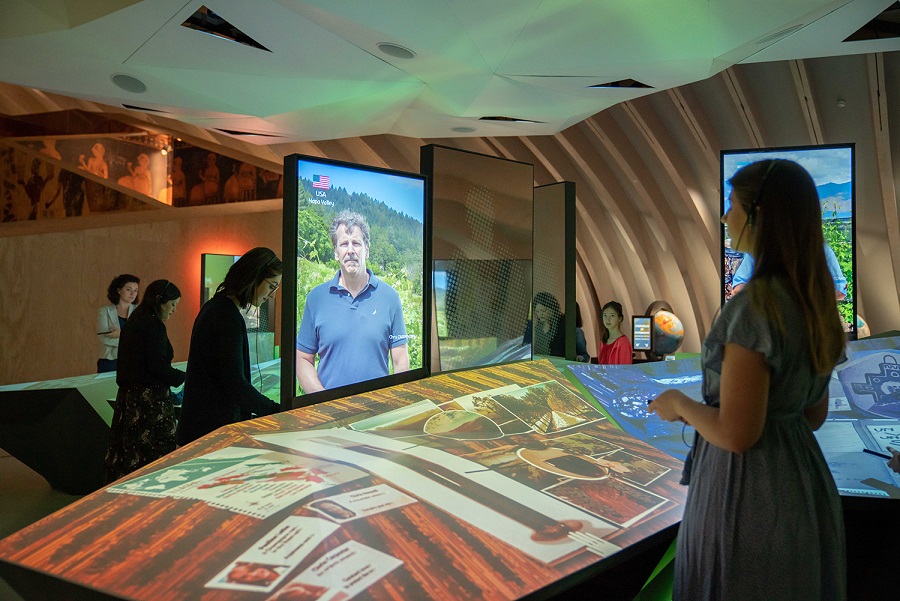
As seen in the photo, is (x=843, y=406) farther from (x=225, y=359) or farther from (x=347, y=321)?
(x=225, y=359)

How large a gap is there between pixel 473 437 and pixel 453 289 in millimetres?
1362

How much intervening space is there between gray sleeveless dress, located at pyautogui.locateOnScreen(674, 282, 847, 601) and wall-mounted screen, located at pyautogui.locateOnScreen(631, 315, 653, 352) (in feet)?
22.7

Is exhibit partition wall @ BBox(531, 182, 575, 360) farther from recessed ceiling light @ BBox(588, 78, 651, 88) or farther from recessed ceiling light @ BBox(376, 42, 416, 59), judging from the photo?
recessed ceiling light @ BBox(588, 78, 651, 88)

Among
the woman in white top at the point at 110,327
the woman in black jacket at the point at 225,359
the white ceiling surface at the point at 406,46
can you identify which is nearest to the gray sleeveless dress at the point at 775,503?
the woman in black jacket at the point at 225,359

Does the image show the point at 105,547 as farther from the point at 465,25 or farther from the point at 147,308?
the point at 465,25

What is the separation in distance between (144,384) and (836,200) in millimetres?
4832

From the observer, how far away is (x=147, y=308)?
4676 millimetres

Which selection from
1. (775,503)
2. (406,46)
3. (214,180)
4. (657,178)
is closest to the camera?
(775,503)

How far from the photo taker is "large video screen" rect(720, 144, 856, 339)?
4469 mm

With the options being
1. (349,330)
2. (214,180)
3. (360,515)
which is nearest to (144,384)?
(349,330)

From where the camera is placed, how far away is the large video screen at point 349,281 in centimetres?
273

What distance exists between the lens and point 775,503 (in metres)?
1.75

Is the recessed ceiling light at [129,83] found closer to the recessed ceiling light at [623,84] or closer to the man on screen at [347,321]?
the recessed ceiling light at [623,84]

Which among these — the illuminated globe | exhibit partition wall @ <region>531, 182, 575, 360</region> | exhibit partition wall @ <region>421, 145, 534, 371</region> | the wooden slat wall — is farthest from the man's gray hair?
the wooden slat wall
